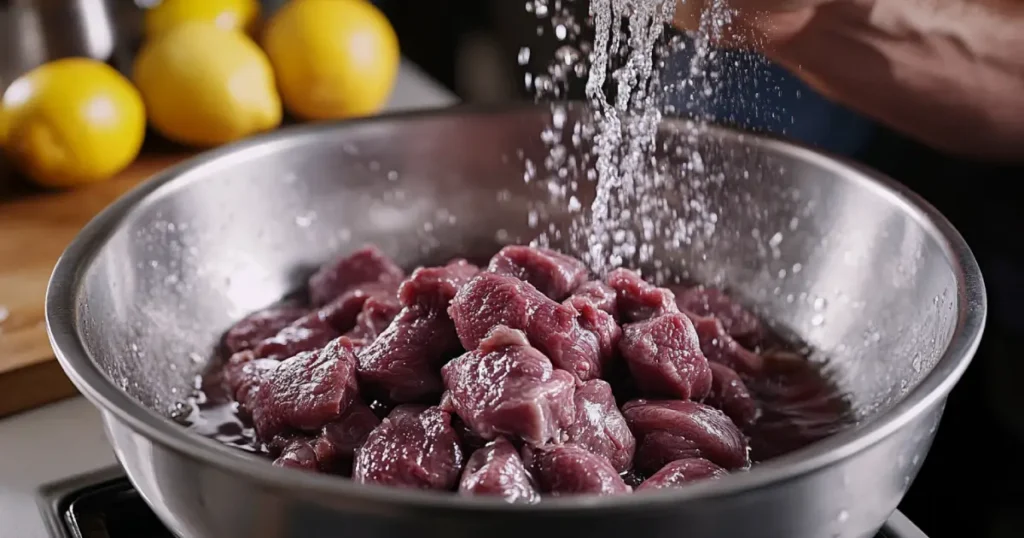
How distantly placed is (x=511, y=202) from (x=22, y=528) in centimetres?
85

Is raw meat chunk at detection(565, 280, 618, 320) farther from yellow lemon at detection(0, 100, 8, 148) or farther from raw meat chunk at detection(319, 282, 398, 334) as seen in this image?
yellow lemon at detection(0, 100, 8, 148)

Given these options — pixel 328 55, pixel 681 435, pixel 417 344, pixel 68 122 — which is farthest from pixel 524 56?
pixel 681 435

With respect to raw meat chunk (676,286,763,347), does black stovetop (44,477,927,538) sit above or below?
below

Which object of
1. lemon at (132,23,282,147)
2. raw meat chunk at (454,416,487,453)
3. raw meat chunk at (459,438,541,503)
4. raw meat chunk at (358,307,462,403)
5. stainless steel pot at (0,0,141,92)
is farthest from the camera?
stainless steel pot at (0,0,141,92)

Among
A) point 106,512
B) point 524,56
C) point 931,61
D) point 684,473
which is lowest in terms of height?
point 106,512

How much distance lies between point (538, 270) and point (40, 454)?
0.65 m

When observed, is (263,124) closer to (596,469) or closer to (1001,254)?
(596,469)

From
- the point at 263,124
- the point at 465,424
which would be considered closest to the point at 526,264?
the point at 465,424

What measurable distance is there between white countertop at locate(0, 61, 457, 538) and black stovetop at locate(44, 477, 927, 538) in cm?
2

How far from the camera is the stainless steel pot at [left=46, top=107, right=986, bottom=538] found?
2.36 ft

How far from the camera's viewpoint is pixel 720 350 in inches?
50.1

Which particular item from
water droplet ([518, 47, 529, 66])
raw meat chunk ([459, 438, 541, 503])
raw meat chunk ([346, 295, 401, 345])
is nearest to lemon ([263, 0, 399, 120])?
water droplet ([518, 47, 529, 66])

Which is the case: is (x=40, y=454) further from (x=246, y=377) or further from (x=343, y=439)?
(x=343, y=439)

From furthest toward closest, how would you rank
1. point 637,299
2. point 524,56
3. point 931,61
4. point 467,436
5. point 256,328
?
point 524,56 < point 931,61 < point 256,328 < point 637,299 < point 467,436
